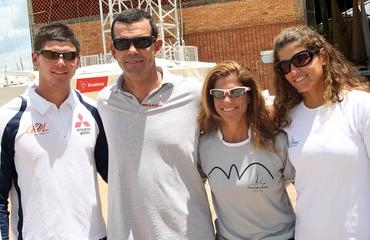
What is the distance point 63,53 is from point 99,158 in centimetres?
69

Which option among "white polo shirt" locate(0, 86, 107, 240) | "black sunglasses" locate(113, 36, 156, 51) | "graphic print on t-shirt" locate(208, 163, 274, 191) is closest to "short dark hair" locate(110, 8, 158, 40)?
"black sunglasses" locate(113, 36, 156, 51)

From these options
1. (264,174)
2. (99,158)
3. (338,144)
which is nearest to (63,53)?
(99,158)

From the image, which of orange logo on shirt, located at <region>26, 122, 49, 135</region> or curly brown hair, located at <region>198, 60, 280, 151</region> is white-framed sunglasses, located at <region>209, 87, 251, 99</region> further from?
orange logo on shirt, located at <region>26, 122, 49, 135</region>

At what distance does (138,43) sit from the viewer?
125 inches

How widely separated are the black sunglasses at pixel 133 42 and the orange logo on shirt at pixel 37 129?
648 millimetres

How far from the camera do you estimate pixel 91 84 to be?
13.4 metres

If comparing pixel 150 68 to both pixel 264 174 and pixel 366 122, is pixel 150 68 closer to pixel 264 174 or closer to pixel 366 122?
pixel 264 174

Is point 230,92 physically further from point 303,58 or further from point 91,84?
point 91,84

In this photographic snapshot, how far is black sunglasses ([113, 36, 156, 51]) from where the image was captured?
3.18 m

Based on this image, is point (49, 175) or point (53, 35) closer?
point (49, 175)

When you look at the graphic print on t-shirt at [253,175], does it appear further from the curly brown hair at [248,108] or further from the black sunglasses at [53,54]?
the black sunglasses at [53,54]

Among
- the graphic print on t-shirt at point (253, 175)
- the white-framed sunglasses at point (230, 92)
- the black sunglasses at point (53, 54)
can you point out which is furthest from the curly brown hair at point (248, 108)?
the black sunglasses at point (53, 54)

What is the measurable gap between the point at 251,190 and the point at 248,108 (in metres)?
0.52

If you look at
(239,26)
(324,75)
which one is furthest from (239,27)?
(324,75)
